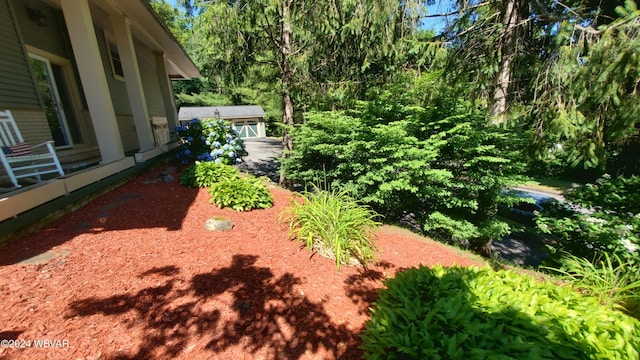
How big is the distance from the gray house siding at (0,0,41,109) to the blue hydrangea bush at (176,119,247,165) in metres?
2.68

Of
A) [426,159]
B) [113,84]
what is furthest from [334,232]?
[113,84]

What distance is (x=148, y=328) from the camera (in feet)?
6.46

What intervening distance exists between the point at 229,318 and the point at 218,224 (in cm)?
184

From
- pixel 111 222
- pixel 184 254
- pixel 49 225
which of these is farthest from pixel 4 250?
pixel 184 254

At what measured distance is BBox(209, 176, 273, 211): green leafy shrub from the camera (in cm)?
451

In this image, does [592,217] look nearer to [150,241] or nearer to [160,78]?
[150,241]

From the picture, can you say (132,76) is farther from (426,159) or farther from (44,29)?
(426,159)

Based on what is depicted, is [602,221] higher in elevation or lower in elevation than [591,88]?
lower

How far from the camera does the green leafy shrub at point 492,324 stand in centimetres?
159

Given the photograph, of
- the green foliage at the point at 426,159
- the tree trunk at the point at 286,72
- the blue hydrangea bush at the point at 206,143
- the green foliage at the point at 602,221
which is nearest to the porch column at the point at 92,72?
the blue hydrangea bush at the point at 206,143

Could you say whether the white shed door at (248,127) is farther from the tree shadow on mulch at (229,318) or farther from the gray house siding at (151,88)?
the tree shadow on mulch at (229,318)

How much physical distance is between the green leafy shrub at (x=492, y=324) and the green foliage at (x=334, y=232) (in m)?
1.05

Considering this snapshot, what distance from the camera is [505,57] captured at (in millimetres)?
5512

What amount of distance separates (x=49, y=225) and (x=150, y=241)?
1335 millimetres
